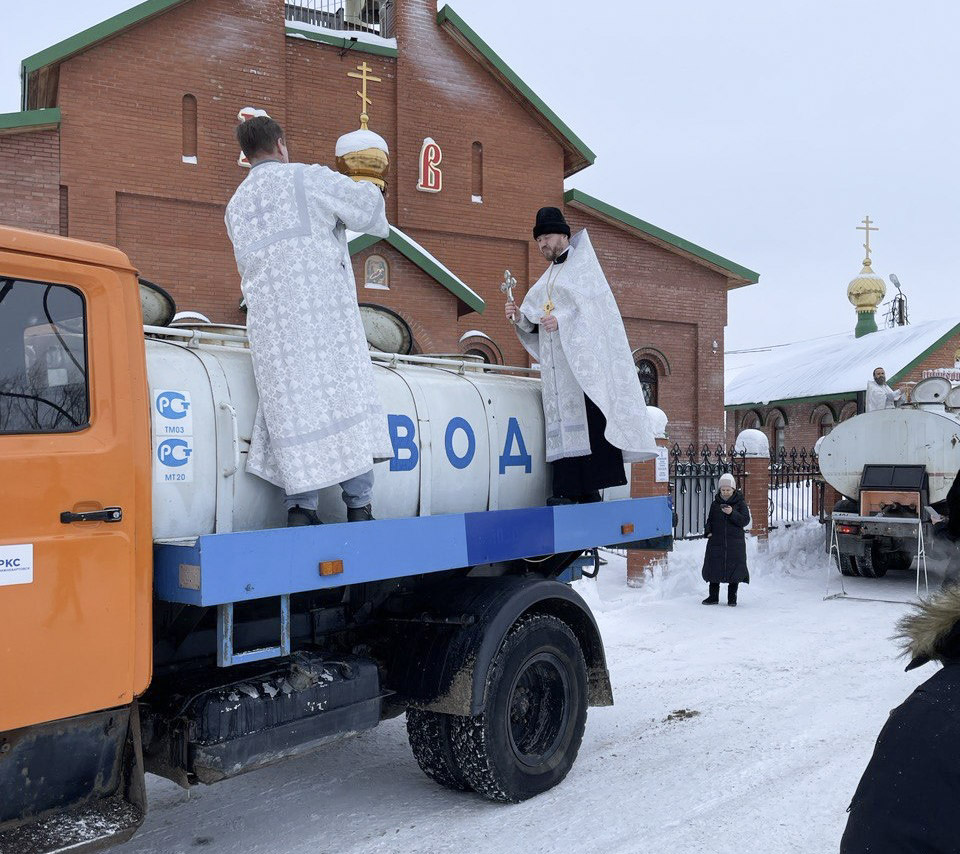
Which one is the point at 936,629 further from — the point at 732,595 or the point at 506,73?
the point at 506,73

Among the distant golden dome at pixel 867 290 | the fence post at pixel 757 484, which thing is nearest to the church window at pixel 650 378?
the fence post at pixel 757 484

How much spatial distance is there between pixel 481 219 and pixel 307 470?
640 inches

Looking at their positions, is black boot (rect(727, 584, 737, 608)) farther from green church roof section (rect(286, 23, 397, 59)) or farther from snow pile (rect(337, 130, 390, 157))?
green church roof section (rect(286, 23, 397, 59))

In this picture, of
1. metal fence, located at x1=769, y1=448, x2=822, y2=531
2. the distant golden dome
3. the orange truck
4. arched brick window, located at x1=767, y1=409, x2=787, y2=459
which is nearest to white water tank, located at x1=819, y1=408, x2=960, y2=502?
metal fence, located at x1=769, y1=448, x2=822, y2=531

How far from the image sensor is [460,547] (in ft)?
13.6

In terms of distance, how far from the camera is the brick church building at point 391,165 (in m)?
15.1

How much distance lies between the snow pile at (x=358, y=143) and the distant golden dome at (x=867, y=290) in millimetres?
24211

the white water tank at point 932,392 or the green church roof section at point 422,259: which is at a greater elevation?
the green church roof section at point 422,259

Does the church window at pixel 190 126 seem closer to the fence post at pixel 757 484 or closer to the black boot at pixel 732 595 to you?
the fence post at pixel 757 484

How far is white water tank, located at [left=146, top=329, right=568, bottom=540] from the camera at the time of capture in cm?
338

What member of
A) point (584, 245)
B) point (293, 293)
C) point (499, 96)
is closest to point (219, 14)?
point (499, 96)

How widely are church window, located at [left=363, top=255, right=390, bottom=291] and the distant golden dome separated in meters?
24.9

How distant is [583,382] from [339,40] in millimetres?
15097

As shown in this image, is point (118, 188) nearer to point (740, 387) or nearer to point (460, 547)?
point (460, 547)
